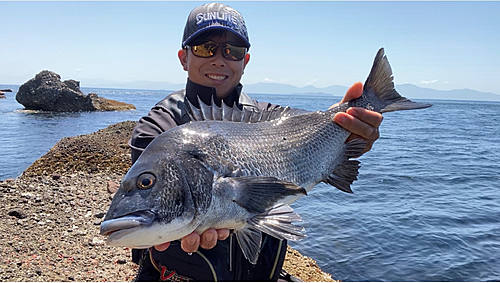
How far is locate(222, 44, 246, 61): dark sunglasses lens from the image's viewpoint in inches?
146

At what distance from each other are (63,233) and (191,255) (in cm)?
358

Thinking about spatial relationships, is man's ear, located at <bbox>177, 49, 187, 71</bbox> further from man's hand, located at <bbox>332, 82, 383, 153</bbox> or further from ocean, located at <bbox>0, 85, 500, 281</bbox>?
ocean, located at <bbox>0, 85, 500, 281</bbox>

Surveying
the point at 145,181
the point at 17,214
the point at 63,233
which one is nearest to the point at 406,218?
the point at 63,233

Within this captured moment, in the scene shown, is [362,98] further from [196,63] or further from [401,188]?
[401,188]

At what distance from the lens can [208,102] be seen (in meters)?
3.89

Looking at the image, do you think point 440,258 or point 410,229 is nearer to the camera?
point 440,258

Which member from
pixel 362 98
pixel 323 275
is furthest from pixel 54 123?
pixel 362 98

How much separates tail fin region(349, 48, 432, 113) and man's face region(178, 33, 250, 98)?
1215mm

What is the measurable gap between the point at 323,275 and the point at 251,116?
3.99 m

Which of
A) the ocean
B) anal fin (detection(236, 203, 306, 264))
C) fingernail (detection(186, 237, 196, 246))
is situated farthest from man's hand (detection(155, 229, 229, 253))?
the ocean

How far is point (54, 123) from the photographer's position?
26.1m

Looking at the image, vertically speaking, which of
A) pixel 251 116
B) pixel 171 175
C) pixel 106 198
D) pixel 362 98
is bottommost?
pixel 106 198

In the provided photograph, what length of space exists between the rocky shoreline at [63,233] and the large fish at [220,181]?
3.10 m

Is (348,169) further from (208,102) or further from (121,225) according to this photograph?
(121,225)
